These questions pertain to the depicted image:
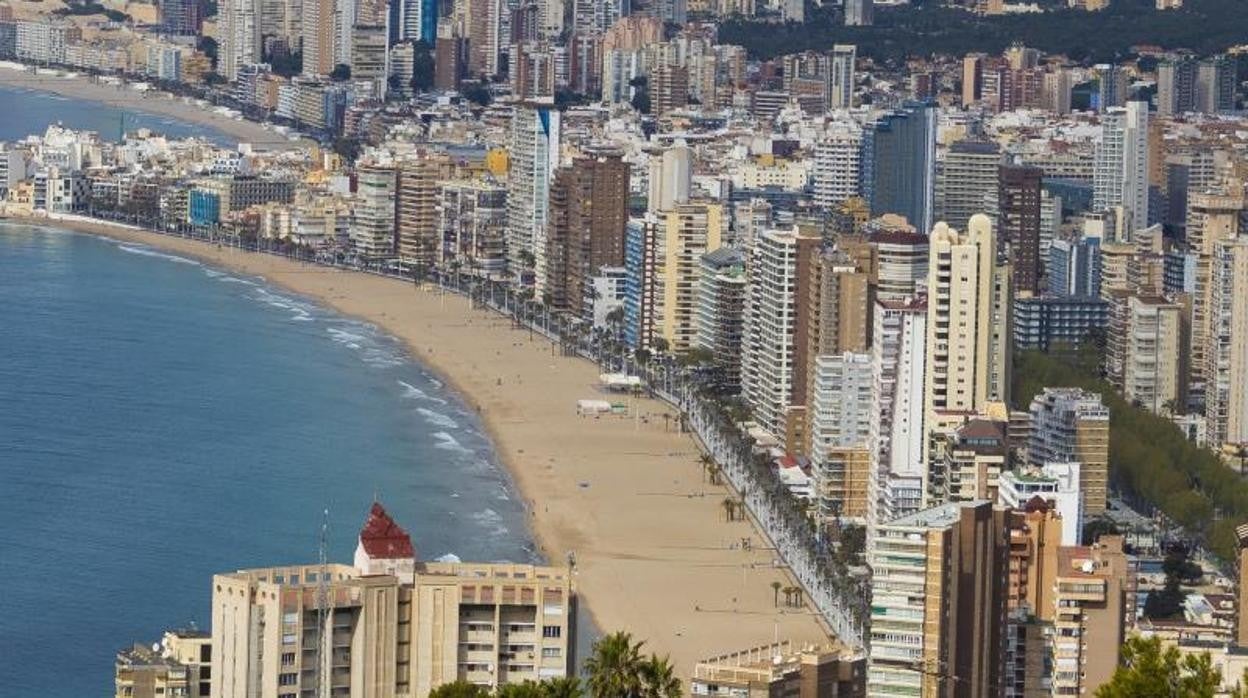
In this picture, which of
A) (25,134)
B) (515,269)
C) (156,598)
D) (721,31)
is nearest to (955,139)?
(515,269)

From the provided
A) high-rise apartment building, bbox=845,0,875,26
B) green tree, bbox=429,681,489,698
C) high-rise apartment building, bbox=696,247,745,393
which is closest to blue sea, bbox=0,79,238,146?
high-rise apartment building, bbox=845,0,875,26

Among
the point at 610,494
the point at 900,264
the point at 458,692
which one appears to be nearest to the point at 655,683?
the point at 458,692

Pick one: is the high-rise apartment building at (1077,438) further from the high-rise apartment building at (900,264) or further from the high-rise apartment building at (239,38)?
the high-rise apartment building at (239,38)

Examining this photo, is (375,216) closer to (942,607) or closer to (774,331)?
(774,331)

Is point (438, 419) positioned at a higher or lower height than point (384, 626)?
lower

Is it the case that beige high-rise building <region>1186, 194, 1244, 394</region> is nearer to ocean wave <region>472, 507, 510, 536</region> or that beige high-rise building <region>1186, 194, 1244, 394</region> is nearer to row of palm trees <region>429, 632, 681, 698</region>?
ocean wave <region>472, 507, 510, 536</region>
